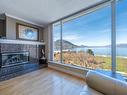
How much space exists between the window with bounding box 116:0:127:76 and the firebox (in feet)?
12.0

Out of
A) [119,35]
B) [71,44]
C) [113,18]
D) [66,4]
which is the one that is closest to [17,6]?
[66,4]

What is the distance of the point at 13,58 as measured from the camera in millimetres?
4164

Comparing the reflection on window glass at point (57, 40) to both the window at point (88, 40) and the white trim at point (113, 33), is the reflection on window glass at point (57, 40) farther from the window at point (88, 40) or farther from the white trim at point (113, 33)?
the white trim at point (113, 33)

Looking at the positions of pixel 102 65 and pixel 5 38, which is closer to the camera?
pixel 102 65

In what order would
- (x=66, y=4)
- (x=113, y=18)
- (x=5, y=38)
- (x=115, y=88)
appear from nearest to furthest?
(x=115, y=88) < (x=113, y=18) < (x=66, y=4) < (x=5, y=38)

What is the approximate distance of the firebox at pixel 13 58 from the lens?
3.78 meters

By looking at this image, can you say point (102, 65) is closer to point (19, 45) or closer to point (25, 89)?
point (25, 89)

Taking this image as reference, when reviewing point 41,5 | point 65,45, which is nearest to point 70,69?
point 65,45

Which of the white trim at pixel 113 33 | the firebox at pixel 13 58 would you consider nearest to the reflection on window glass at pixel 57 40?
the firebox at pixel 13 58

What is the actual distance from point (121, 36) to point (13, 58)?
12.6 ft

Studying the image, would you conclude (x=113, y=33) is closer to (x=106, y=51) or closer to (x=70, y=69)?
(x=106, y=51)

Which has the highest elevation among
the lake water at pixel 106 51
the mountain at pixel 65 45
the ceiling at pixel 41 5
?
the ceiling at pixel 41 5

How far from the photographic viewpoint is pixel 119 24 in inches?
111

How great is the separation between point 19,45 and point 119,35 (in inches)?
145
